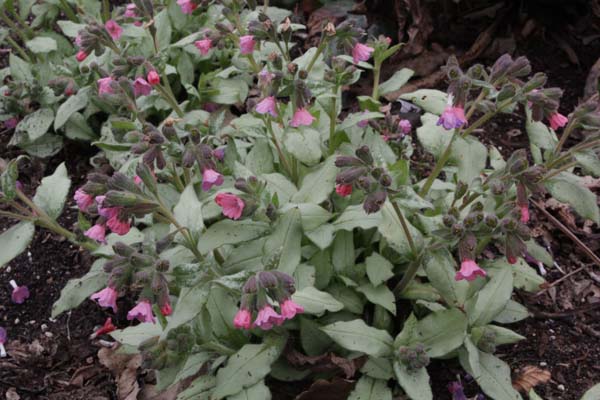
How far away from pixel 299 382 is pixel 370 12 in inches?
119

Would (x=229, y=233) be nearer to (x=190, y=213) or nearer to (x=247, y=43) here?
(x=190, y=213)

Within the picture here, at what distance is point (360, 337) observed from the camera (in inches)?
110

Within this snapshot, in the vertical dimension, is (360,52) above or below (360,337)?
above

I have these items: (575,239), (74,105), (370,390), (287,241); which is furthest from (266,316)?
(74,105)

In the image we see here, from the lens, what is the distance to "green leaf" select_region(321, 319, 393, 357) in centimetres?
276

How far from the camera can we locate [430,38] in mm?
5102

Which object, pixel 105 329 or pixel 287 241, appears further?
pixel 105 329

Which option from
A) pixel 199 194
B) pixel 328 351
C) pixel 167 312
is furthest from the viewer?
pixel 199 194

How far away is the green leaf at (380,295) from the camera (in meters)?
2.94

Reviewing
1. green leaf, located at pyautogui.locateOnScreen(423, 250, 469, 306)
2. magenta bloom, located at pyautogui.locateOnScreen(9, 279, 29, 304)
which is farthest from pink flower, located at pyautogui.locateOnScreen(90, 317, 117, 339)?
green leaf, located at pyautogui.locateOnScreen(423, 250, 469, 306)

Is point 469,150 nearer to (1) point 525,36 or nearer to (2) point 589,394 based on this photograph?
(2) point 589,394

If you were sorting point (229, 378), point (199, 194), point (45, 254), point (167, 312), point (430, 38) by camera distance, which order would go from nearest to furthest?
point (167, 312), point (229, 378), point (199, 194), point (45, 254), point (430, 38)

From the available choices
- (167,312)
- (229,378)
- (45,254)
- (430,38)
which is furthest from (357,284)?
(430,38)

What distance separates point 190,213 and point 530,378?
172 cm
